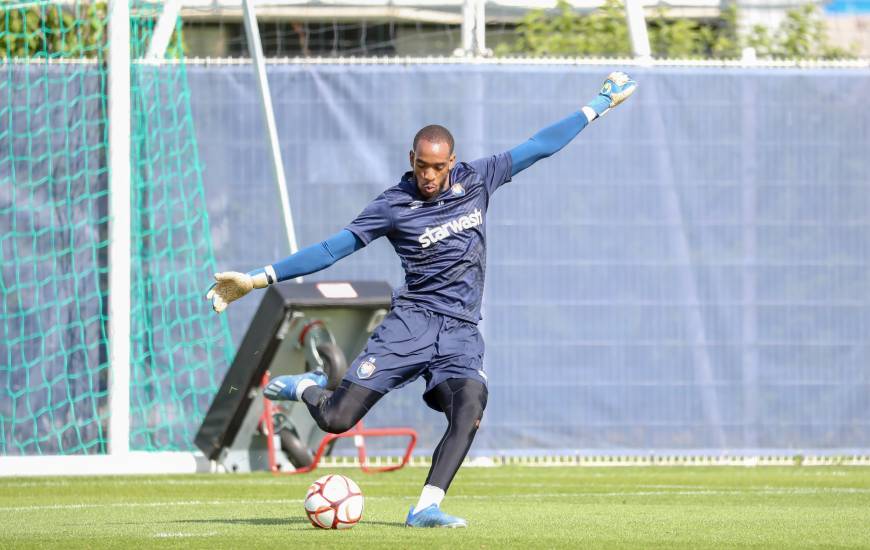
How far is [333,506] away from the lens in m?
7.38

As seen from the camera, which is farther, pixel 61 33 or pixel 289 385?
pixel 61 33

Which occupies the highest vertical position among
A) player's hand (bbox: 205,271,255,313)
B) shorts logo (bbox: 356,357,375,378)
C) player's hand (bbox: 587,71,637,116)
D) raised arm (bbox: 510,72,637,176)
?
player's hand (bbox: 587,71,637,116)

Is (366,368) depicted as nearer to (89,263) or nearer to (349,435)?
(349,435)

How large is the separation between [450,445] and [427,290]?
78 centimetres

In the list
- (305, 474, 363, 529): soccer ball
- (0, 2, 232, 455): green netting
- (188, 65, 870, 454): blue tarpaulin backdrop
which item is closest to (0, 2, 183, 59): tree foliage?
(0, 2, 232, 455): green netting

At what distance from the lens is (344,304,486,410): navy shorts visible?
7637 mm

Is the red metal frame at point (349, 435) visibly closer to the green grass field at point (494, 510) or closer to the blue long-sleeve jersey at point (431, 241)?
the green grass field at point (494, 510)

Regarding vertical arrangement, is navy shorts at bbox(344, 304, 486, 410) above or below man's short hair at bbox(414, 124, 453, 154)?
→ below

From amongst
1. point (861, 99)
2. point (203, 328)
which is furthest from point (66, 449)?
point (861, 99)

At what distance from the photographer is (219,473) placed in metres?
12.5

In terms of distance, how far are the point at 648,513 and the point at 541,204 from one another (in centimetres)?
526

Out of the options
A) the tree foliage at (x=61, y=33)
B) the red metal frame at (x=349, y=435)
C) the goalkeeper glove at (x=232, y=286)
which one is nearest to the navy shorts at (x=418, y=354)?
the goalkeeper glove at (x=232, y=286)

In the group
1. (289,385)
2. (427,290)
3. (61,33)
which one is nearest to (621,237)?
(61,33)

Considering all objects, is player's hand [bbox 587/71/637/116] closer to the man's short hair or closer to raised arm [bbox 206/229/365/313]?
the man's short hair
